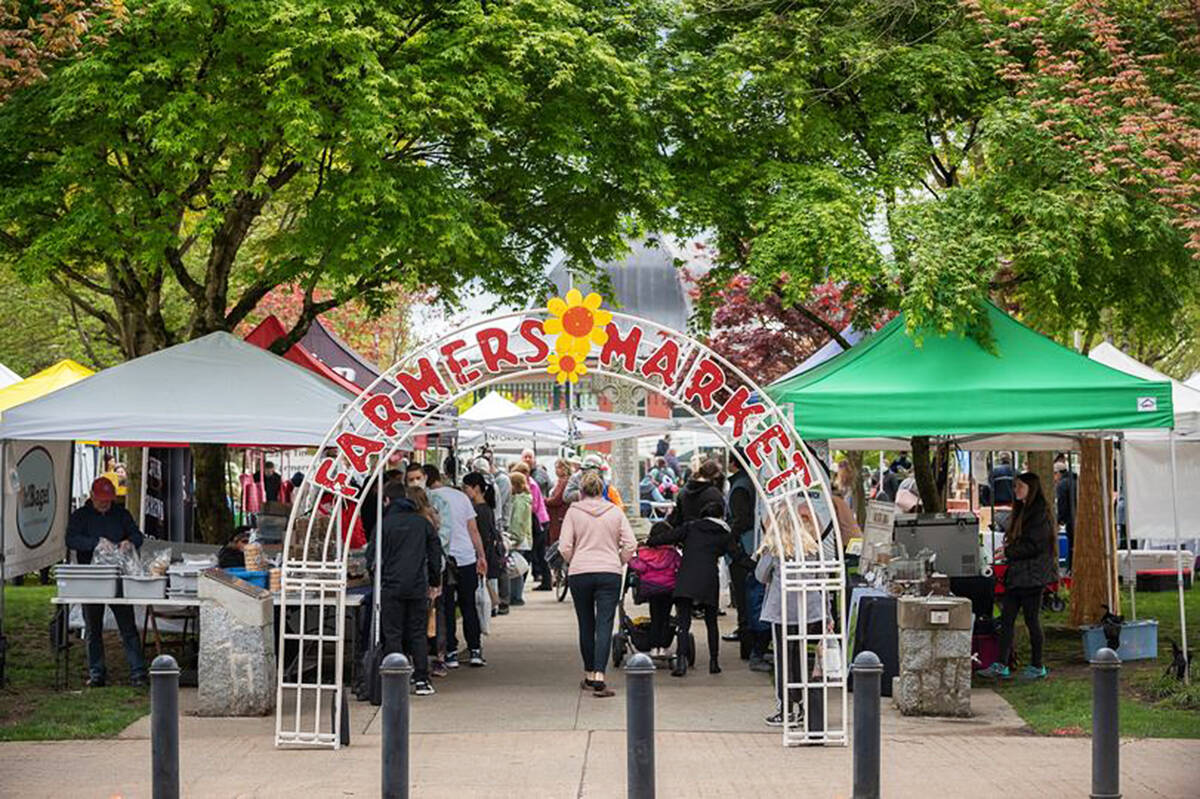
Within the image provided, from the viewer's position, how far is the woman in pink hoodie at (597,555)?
13.4 meters

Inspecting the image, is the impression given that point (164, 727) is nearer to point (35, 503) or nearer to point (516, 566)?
point (35, 503)

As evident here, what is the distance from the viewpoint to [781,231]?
15172 mm

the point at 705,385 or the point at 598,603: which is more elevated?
the point at 705,385

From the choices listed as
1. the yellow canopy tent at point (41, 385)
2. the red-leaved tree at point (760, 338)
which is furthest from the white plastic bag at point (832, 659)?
the red-leaved tree at point (760, 338)

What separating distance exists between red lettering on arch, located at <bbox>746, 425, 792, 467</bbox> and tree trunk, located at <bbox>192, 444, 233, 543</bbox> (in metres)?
8.97

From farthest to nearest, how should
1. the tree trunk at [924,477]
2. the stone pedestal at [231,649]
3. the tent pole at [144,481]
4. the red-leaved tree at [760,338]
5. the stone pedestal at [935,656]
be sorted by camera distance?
the red-leaved tree at [760,338] < the tent pole at [144,481] < the tree trunk at [924,477] < the stone pedestal at [231,649] < the stone pedestal at [935,656]

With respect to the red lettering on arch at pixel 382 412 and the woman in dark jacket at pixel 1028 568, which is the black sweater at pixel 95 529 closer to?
the red lettering on arch at pixel 382 412

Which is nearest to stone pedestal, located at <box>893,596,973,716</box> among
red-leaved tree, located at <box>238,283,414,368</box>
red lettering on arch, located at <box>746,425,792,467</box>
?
red lettering on arch, located at <box>746,425,792,467</box>

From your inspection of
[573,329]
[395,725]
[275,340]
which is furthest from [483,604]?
[395,725]

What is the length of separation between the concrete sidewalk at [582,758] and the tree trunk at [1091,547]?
13.8ft

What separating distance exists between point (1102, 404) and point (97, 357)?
2468 centimetres

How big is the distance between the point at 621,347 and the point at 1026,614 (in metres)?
5.65

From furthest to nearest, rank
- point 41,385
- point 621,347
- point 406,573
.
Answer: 1. point 41,385
2. point 406,573
3. point 621,347

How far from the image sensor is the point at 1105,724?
27.5 ft
